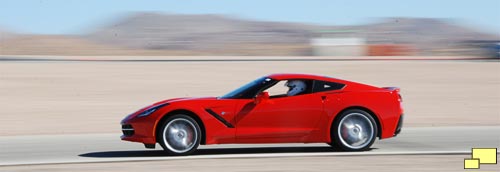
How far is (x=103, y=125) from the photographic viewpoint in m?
17.7

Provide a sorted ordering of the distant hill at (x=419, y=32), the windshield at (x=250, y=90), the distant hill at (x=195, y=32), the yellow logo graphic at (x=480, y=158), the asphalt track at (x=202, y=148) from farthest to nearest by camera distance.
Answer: the distant hill at (x=419, y=32), the distant hill at (x=195, y=32), the windshield at (x=250, y=90), the asphalt track at (x=202, y=148), the yellow logo graphic at (x=480, y=158)

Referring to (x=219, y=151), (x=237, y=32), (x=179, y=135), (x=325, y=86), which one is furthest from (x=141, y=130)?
(x=237, y=32)

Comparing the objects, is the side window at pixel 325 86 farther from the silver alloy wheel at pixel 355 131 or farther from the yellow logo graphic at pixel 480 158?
the yellow logo graphic at pixel 480 158

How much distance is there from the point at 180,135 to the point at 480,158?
3.49 m

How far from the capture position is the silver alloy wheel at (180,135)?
10969 millimetres

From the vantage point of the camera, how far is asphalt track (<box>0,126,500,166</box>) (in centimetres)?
1109

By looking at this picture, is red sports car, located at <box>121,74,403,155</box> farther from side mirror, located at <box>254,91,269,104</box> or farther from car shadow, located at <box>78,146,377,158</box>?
car shadow, located at <box>78,146,377,158</box>

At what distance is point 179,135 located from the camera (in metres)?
11.0

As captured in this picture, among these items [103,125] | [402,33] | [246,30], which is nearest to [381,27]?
[402,33]

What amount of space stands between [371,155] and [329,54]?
48.3m

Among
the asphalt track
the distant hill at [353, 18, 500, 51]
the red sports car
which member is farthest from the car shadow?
the distant hill at [353, 18, 500, 51]

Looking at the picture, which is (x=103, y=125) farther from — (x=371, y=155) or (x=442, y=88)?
(x=442, y=88)

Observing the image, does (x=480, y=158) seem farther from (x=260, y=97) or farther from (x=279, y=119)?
(x=260, y=97)

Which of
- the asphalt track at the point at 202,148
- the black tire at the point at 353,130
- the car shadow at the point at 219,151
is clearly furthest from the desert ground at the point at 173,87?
the black tire at the point at 353,130
